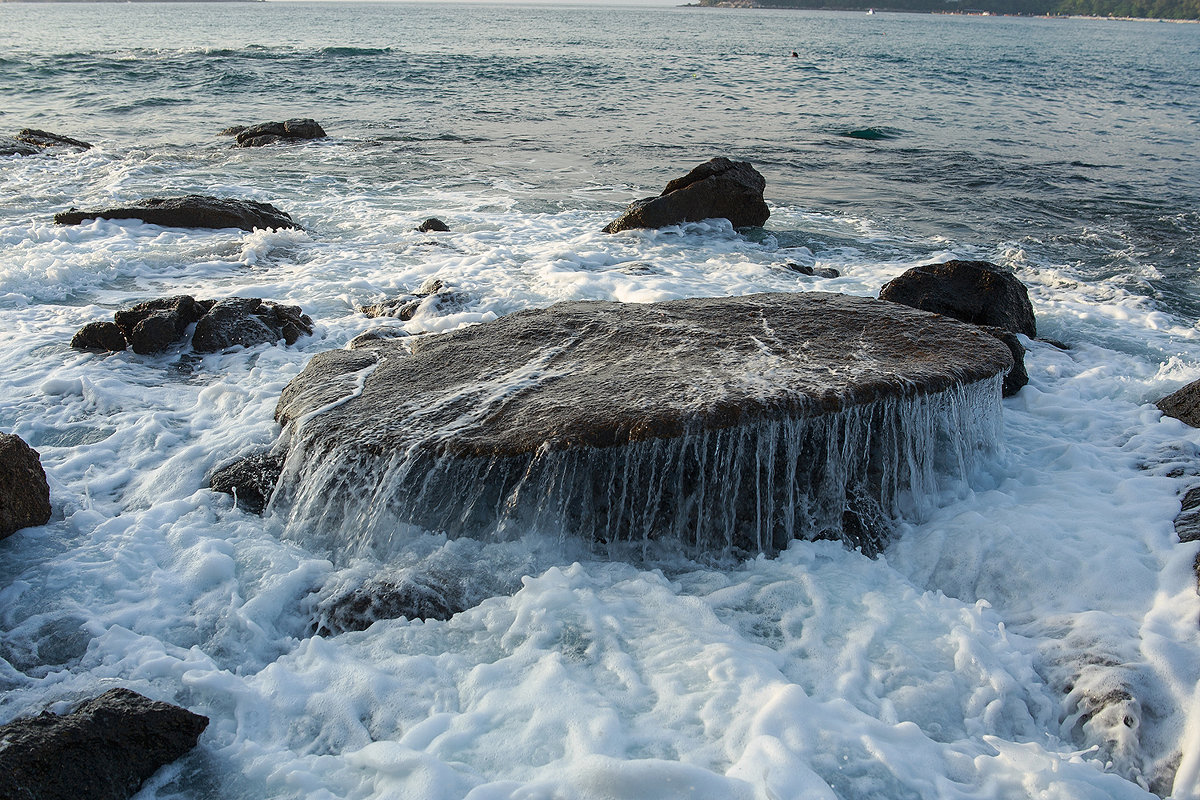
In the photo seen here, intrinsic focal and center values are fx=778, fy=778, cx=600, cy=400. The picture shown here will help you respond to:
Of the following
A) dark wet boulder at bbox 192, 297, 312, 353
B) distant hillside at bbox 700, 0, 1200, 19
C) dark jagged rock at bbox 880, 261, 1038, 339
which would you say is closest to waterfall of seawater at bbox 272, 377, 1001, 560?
dark jagged rock at bbox 880, 261, 1038, 339

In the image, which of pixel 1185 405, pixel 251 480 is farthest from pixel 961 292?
pixel 251 480

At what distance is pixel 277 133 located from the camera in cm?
1725

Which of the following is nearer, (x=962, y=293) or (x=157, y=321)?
(x=157, y=321)

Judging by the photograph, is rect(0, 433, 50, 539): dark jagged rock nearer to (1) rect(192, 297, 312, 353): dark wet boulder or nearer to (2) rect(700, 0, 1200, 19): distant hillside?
(1) rect(192, 297, 312, 353): dark wet boulder

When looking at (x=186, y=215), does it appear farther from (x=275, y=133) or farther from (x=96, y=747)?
(x=96, y=747)

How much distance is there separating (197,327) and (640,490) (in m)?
4.52

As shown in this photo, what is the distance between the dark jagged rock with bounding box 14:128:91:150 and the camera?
15.5 metres

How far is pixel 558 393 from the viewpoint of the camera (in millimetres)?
4438

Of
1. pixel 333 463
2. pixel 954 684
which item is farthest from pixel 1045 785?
pixel 333 463

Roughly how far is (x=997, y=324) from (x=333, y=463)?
5.53 m

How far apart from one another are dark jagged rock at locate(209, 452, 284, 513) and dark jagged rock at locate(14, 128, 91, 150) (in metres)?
14.7

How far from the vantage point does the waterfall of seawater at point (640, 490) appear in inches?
160

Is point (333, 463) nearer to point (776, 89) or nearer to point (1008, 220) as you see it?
point (1008, 220)

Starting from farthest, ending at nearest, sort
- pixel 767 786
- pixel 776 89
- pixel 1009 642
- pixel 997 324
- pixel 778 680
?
1. pixel 776 89
2. pixel 997 324
3. pixel 1009 642
4. pixel 778 680
5. pixel 767 786
